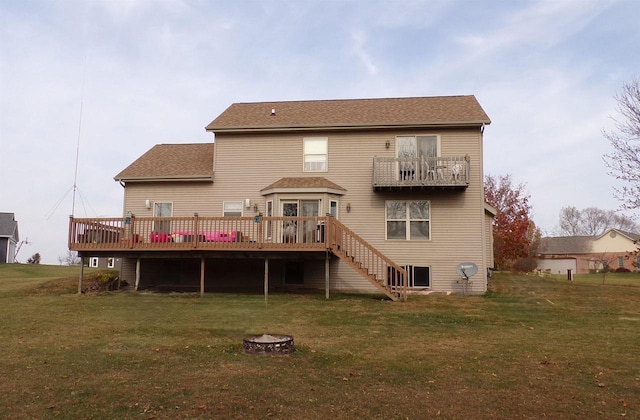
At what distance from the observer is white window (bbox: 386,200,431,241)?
57.2 feet

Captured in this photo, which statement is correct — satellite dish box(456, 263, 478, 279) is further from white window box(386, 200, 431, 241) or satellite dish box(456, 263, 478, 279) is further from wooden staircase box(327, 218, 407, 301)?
wooden staircase box(327, 218, 407, 301)

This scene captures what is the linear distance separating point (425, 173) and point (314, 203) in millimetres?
3961

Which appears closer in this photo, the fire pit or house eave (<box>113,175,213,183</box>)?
the fire pit

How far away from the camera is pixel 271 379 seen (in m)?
6.24

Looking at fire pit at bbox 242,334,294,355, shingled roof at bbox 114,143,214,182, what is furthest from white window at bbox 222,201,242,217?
fire pit at bbox 242,334,294,355

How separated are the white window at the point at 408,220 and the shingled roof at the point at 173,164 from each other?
684cm

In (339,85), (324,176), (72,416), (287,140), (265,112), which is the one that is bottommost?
(72,416)

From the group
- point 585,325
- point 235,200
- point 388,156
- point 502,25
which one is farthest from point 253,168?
point 585,325

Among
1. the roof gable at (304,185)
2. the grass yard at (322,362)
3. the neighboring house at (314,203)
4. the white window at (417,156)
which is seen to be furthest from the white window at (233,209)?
the white window at (417,156)

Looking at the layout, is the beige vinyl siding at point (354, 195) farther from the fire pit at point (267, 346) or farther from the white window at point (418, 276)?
the fire pit at point (267, 346)

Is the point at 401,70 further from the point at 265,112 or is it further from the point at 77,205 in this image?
the point at 77,205

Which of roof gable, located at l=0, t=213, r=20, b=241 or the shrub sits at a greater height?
roof gable, located at l=0, t=213, r=20, b=241

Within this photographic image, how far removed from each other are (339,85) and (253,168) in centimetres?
1226

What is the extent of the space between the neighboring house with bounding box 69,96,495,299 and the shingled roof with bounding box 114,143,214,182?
8 centimetres
